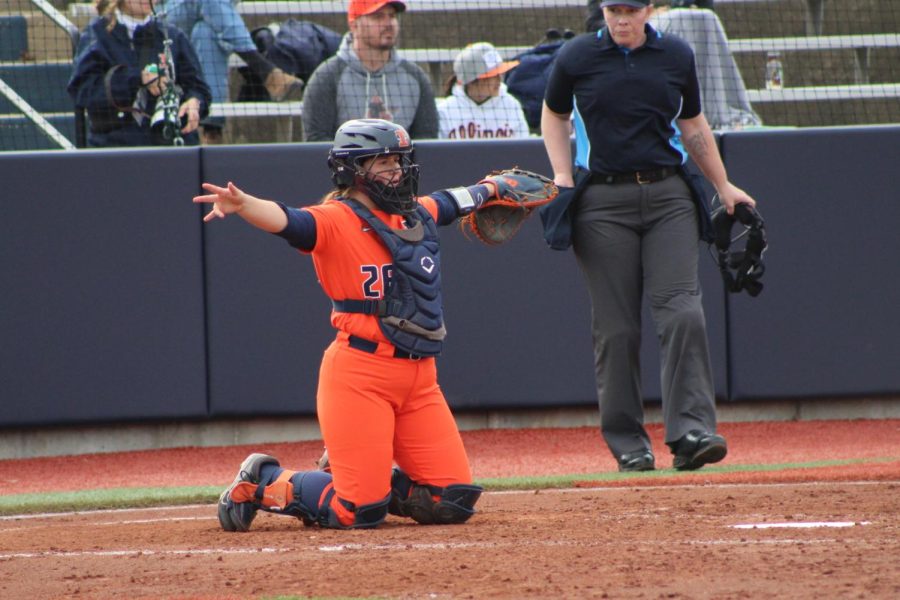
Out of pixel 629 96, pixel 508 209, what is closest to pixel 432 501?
pixel 508 209

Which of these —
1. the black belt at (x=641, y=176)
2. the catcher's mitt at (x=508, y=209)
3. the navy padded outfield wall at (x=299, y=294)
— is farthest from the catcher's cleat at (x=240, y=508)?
the navy padded outfield wall at (x=299, y=294)

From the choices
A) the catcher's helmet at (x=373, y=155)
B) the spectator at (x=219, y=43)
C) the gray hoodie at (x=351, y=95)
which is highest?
the spectator at (x=219, y=43)

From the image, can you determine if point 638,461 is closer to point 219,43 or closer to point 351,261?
point 351,261

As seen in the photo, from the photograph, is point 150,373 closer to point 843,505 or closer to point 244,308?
point 244,308

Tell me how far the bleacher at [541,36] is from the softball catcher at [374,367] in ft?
15.5

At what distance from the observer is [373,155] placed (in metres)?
5.16

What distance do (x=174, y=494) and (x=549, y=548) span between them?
2.84 m

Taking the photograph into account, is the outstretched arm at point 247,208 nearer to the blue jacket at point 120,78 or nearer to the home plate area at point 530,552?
the home plate area at point 530,552

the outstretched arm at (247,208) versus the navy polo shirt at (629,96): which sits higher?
the navy polo shirt at (629,96)

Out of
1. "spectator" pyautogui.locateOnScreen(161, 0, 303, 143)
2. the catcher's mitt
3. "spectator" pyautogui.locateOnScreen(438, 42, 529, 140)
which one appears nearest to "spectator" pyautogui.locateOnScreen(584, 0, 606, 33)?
"spectator" pyautogui.locateOnScreen(438, 42, 529, 140)

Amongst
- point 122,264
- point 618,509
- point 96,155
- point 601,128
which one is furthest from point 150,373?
point 618,509

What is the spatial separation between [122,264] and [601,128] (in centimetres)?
335

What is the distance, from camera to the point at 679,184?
6711mm

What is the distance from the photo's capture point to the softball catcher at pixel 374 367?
16.6 ft
